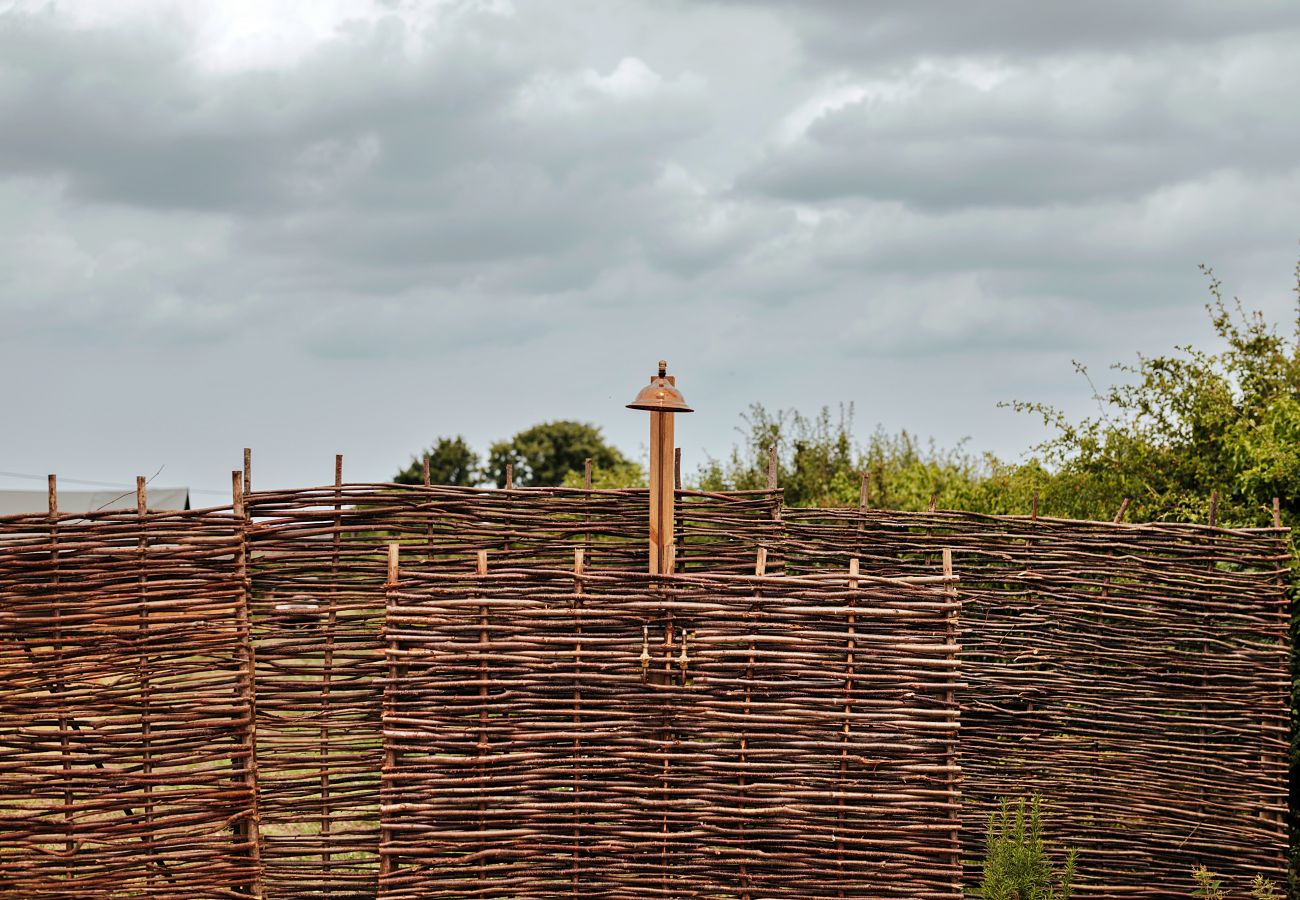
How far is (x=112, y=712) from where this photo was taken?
214 inches

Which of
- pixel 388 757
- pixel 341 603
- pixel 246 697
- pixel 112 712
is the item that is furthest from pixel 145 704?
pixel 388 757

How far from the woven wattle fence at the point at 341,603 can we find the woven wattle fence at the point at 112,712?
272mm

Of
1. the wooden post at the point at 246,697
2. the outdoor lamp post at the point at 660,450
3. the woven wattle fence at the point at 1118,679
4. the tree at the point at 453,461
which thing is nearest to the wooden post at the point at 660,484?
the outdoor lamp post at the point at 660,450

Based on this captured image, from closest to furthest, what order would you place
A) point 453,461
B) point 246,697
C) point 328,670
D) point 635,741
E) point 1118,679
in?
point 635,741, point 246,697, point 328,670, point 1118,679, point 453,461

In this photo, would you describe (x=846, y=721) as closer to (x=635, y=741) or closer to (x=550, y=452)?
(x=635, y=741)

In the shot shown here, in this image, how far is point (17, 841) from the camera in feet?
17.8

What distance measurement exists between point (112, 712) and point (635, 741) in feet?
8.05

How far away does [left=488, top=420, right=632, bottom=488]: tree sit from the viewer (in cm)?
3438

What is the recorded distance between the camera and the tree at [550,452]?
34375 mm

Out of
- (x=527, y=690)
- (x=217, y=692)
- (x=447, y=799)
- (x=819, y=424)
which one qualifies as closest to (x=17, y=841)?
(x=217, y=692)

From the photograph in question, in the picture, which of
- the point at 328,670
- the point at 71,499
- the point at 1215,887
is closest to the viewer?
the point at 328,670

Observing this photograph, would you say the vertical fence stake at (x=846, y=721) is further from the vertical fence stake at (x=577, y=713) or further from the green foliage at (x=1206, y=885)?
the green foliage at (x=1206, y=885)

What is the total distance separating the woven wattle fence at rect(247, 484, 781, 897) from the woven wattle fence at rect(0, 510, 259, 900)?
0.27 m


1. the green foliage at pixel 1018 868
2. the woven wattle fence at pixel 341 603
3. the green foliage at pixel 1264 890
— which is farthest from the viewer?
the green foliage at pixel 1264 890
